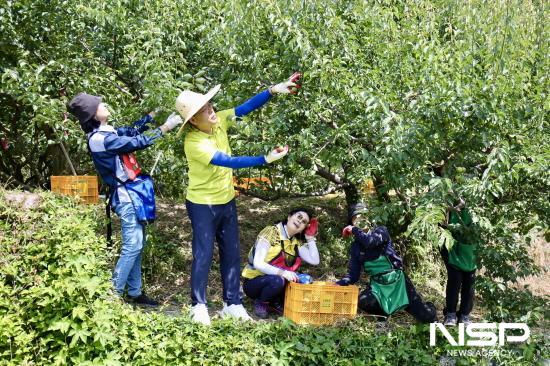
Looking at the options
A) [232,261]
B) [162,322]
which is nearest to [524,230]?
[232,261]

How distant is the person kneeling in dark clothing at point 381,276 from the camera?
5098 mm

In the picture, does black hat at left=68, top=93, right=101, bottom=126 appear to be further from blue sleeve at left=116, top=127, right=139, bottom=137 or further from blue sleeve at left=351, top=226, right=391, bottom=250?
blue sleeve at left=351, top=226, right=391, bottom=250

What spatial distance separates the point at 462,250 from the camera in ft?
16.7

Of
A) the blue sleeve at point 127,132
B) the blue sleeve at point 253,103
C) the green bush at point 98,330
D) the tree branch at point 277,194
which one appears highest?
the blue sleeve at point 253,103

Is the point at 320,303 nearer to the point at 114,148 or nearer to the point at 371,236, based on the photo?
the point at 371,236

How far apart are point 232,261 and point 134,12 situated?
245 cm

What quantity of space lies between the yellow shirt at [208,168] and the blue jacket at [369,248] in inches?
41.9

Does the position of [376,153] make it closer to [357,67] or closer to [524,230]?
[357,67]

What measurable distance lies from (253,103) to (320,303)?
1.53 meters

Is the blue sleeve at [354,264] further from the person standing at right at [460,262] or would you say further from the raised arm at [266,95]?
the raised arm at [266,95]

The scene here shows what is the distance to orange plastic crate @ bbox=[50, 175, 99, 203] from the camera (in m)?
6.35

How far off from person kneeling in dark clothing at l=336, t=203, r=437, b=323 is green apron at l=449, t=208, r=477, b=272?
0.41 meters

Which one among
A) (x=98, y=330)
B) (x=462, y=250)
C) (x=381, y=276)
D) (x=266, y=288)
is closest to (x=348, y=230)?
(x=381, y=276)

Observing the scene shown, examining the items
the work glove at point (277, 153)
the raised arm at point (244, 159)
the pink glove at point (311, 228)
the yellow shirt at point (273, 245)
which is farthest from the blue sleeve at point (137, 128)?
the pink glove at point (311, 228)
